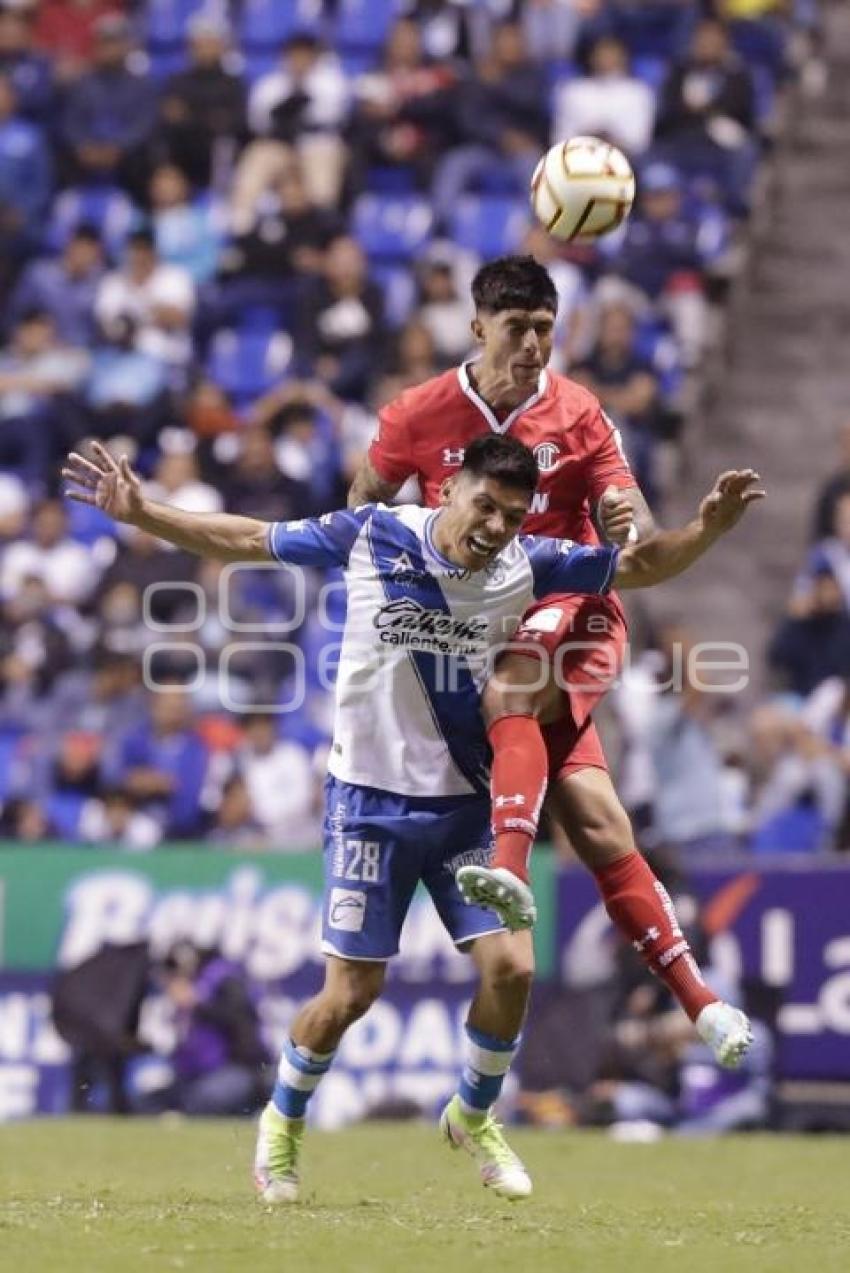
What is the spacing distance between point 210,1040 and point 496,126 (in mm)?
9561

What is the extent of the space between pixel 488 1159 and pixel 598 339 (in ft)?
35.8

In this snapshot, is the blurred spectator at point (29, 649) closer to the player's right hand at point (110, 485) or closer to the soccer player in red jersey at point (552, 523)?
the soccer player in red jersey at point (552, 523)

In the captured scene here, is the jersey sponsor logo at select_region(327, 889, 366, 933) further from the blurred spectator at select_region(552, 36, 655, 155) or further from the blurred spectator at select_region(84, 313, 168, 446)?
the blurred spectator at select_region(552, 36, 655, 155)

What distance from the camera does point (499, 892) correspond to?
32.9 feet

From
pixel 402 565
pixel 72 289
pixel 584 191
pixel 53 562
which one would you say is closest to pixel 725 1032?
pixel 402 565

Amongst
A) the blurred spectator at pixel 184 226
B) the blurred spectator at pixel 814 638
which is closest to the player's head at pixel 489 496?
the blurred spectator at pixel 814 638

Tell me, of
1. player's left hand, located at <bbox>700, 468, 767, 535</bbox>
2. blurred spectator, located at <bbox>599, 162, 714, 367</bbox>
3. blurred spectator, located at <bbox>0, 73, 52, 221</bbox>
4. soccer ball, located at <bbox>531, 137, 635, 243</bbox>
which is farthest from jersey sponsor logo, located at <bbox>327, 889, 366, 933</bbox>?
blurred spectator, located at <bbox>0, 73, 52, 221</bbox>

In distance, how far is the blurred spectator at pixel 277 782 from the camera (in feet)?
63.5

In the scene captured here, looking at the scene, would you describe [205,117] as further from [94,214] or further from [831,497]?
[831,497]

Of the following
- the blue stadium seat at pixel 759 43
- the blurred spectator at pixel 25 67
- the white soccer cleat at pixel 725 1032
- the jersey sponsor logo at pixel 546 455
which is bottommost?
the white soccer cleat at pixel 725 1032

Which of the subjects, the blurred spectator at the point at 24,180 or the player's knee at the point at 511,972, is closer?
the player's knee at the point at 511,972

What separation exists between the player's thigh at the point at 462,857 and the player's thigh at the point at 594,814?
37 centimetres

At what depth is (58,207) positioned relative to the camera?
25.7 metres

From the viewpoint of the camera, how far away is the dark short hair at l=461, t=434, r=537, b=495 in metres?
10.1
